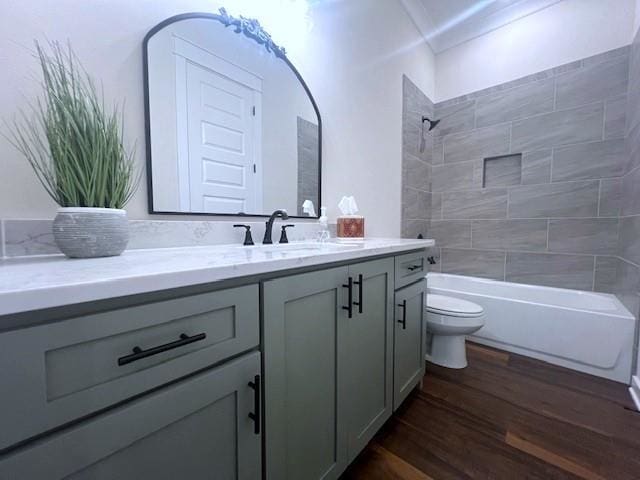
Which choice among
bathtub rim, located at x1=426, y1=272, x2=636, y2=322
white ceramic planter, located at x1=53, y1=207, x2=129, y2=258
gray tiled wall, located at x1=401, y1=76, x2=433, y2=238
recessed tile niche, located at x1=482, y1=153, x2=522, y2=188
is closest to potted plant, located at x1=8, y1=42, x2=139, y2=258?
white ceramic planter, located at x1=53, y1=207, x2=129, y2=258

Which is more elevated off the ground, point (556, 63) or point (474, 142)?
point (556, 63)

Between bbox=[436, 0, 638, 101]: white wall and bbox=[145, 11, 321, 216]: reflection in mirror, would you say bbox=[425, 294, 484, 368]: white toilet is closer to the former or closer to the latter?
bbox=[145, 11, 321, 216]: reflection in mirror

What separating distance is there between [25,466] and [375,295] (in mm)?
935

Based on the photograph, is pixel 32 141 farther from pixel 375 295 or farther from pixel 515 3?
pixel 515 3

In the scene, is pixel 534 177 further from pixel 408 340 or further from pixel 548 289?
pixel 408 340

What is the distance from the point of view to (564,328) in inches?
71.2

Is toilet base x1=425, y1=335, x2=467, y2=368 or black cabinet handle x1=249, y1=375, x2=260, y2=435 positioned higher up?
black cabinet handle x1=249, y1=375, x2=260, y2=435

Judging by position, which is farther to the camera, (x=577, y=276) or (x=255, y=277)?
(x=577, y=276)

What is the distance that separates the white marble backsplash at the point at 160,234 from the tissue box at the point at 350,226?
18 cm

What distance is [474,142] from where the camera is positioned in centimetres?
271

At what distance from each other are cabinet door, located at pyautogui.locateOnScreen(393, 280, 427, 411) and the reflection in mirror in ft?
2.43

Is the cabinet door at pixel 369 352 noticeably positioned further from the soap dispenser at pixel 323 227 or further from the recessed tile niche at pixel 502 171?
the recessed tile niche at pixel 502 171

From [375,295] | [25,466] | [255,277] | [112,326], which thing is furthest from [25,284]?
[375,295]

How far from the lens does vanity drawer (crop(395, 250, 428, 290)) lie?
123 cm
